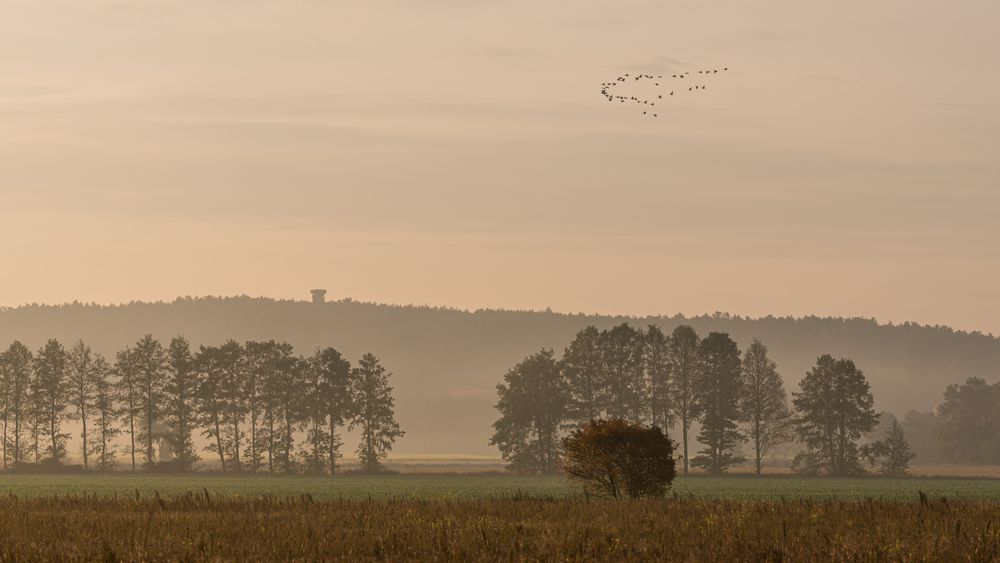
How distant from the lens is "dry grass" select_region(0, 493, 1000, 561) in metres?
28.5

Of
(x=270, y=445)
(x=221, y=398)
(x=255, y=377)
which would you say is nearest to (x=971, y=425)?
(x=270, y=445)

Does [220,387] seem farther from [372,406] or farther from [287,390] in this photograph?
[372,406]

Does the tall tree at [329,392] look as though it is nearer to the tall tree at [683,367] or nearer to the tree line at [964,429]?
Result: the tall tree at [683,367]

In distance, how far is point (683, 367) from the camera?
384ft

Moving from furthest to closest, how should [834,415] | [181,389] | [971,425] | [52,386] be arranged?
[971,425] < [52,386] < [181,389] < [834,415]

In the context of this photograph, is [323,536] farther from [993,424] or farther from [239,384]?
[993,424]

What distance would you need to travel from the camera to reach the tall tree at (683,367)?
117 meters

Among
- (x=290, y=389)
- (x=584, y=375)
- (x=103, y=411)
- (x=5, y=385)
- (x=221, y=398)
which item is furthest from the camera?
(x=5, y=385)

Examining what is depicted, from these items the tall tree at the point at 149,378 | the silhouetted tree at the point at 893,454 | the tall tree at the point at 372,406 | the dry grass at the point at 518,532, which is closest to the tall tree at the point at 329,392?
the tall tree at the point at 372,406

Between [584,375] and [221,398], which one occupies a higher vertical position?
[584,375]

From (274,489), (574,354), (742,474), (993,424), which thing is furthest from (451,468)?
(274,489)

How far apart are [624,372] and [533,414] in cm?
919

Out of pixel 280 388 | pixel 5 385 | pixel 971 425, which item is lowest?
pixel 971 425

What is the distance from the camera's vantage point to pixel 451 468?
497ft
